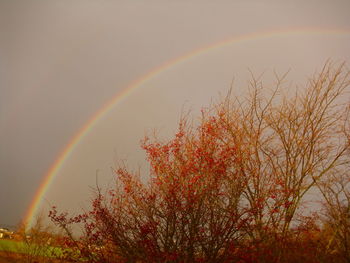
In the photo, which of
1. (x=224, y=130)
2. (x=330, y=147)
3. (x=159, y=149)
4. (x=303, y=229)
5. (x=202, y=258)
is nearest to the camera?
(x=202, y=258)

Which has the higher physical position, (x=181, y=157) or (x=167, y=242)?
(x=181, y=157)

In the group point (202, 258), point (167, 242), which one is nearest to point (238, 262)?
point (202, 258)

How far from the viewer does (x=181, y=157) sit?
15.9 ft

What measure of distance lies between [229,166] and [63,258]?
2.79 meters

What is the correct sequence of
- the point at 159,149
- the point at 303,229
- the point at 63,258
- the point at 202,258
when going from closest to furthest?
the point at 202,258
the point at 63,258
the point at 159,149
the point at 303,229

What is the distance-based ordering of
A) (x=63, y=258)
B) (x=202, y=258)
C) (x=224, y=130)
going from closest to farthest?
(x=202, y=258), (x=63, y=258), (x=224, y=130)

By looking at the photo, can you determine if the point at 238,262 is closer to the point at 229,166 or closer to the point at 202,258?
the point at 202,258

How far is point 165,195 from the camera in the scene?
4.24 metres

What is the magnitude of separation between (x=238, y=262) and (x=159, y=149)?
77.6 inches

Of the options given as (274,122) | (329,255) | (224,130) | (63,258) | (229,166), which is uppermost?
(274,122)

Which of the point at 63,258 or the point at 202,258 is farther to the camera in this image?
the point at 63,258

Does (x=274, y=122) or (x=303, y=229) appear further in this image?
(x=274, y=122)

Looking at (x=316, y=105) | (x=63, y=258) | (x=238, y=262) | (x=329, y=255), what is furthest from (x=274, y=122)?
(x=63, y=258)

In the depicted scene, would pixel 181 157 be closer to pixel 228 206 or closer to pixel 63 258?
pixel 228 206
